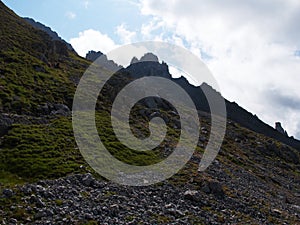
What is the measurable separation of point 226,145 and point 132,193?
59.1 m


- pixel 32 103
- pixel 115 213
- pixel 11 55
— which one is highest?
pixel 11 55

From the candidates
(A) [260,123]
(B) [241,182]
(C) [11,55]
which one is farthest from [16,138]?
(A) [260,123]

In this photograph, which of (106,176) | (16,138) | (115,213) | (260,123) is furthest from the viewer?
(260,123)

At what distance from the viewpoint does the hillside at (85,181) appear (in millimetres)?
28016

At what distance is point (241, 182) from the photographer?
5059 cm

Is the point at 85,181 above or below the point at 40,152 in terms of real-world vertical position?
below

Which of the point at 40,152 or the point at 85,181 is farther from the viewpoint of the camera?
the point at 40,152

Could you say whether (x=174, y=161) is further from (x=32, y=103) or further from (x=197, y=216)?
(x=32, y=103)

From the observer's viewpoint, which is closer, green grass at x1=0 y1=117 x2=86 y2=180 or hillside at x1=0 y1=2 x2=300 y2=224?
hillside at x1=0 y1=2 x2=300 y2=224

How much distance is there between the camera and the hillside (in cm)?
2802

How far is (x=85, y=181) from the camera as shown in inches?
1335

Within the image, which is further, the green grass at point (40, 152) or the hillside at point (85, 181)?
the green grass at point (40, 152)

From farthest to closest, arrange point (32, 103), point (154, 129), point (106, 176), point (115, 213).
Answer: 1. point (154, 129)
2. point (32, 103)
3. point (106, 176)
4. point (115, 213)

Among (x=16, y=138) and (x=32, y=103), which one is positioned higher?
(x=32, y=103)
